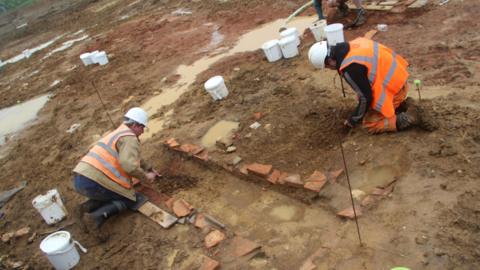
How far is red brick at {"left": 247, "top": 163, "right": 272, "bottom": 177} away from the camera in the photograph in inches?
175

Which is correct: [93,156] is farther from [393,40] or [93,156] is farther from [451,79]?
[393,40]

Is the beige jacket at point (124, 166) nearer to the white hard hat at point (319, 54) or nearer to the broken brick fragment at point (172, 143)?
the broken brick fragment at point (172, 143)

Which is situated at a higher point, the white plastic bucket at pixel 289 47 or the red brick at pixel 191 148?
the white plastic bucket at pixel 289 47

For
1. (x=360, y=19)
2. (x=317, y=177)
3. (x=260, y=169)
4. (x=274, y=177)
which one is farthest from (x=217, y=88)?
(x=360, y=19)

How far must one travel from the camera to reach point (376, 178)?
13.3ft

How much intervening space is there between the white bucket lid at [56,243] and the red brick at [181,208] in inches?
43.4

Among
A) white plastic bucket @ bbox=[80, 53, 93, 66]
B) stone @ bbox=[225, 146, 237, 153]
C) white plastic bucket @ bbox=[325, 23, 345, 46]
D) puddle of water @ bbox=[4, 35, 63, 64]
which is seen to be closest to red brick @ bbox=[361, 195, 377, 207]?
stone @ bbox=[225, 146, 237, 153]

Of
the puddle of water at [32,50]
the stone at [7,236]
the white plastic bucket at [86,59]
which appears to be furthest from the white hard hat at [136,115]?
the puddle of water at [32,50]

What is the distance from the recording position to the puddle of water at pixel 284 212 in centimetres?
409

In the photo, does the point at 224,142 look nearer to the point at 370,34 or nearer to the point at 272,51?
the point at 272,51

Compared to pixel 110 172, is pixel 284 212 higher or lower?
lower

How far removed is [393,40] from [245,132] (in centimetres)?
307

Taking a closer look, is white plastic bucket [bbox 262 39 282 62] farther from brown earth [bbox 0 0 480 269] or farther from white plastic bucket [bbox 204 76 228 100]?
white plastic bucket [bbox 204 76 228 100]

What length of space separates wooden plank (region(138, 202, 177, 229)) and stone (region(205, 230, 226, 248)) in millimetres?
535
